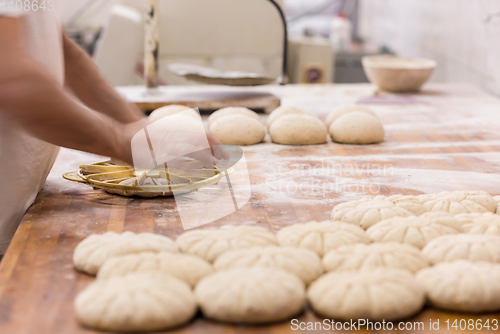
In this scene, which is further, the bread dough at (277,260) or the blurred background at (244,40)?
the blurred background at (244,40)

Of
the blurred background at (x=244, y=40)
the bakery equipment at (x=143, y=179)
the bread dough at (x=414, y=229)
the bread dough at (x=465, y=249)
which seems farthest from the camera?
the blurred background at (x=244, y=40)

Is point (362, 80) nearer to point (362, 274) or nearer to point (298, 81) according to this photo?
point (298, 81)

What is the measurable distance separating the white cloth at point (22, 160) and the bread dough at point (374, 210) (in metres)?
0.96

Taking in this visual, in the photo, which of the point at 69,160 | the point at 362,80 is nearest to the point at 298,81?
the point at 362,80

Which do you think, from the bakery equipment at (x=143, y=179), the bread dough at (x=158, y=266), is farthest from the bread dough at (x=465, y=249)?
the bakery equipment at (x=143, y=179)

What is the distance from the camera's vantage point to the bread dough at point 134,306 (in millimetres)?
991

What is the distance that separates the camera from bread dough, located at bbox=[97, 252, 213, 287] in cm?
116

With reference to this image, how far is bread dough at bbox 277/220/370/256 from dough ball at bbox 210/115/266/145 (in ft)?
3.76

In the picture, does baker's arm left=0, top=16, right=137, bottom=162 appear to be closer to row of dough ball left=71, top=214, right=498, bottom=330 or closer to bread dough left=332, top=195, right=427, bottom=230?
row of dough ball left=71, top=214, right=498, bottom=330

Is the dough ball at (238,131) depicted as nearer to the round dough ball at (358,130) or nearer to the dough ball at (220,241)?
the round dough ball at (358,130)

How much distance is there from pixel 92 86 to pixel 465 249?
141 centimetres

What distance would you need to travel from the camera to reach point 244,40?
16.4ft

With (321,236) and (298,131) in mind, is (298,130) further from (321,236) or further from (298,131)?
(321,236)

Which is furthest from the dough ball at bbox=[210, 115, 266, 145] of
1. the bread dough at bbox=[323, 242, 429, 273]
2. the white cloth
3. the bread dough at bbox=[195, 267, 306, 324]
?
the bread dough at bbox=[195, 267, 306, 324]
